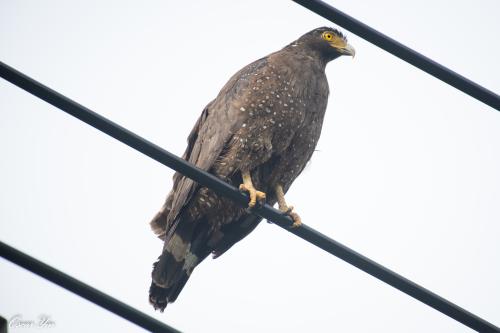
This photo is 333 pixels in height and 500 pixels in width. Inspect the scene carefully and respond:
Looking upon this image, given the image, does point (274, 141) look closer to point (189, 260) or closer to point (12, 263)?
point (189, 260)

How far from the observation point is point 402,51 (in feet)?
11.6

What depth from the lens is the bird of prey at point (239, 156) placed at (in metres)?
Answer: 5.93

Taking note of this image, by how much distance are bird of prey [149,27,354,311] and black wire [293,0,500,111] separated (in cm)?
233

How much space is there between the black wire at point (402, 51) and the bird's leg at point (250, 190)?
1.68 metres

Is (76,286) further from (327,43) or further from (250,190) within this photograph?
(327,43)

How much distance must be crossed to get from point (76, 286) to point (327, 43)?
4.68 m

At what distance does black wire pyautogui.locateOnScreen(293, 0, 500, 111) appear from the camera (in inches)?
138

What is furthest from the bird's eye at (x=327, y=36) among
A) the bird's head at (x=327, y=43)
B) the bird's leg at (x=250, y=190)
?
the bird's leg at (x=250, y=190)

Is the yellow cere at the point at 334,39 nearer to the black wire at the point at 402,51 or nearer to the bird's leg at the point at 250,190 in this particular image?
the bird's leg at the point at 250,190

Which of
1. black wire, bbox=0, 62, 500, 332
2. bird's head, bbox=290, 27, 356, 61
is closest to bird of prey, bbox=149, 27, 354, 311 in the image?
bird's head, bbox=290, 27, 356, 61

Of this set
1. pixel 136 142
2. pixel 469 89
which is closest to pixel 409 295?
pixel 469 89

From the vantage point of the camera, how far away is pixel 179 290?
588 centimetres

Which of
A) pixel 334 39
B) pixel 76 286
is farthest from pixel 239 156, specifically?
pixel 76 286

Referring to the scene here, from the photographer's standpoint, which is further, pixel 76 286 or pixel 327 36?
pixel 327 36
